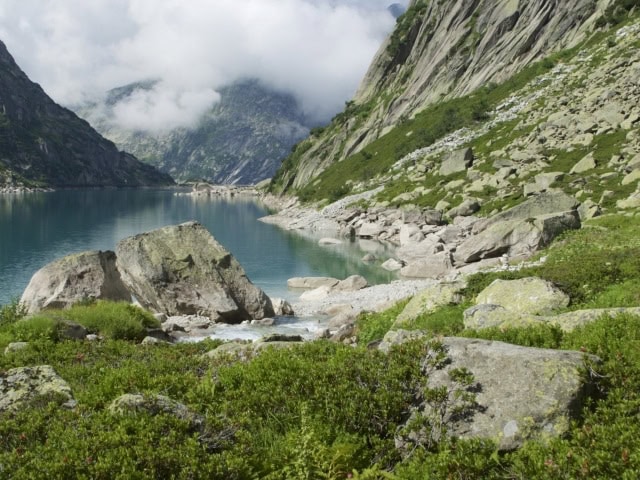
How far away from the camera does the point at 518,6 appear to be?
129375 millimetres

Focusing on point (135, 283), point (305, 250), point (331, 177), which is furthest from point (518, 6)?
point (135, 283)

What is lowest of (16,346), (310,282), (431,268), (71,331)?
(310,282)

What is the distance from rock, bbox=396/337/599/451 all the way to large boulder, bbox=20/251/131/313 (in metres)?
23.9

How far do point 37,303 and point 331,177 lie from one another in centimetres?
11138

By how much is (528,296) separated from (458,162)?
229 feet

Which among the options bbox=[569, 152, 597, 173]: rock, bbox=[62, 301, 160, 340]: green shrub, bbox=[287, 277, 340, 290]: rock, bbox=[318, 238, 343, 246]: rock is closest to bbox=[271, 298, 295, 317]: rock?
bbox=[287, 277, 340, 290]: rock

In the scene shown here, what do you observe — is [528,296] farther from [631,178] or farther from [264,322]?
[631,178]

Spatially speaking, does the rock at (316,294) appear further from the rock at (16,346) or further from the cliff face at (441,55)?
the cliff face at (441,55)

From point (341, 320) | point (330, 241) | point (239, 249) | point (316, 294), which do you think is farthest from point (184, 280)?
point (330, 241)

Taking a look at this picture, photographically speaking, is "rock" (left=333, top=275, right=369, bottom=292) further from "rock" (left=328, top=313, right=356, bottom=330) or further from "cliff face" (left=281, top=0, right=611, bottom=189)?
"cliff face" (left=281, top=0, right=611, bottom=189)

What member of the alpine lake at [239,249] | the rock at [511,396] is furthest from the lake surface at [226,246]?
the rock at [511,396]

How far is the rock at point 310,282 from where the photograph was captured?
144 ft

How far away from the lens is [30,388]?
896 centimetres

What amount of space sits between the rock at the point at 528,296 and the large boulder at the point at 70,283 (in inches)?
840
